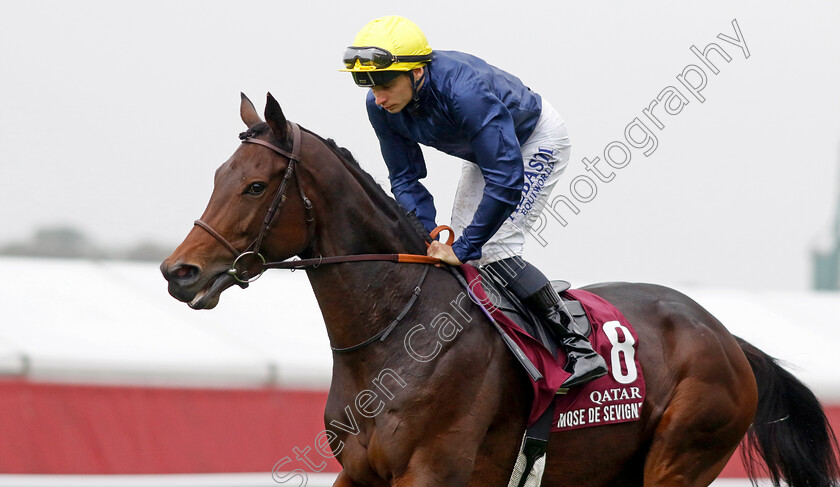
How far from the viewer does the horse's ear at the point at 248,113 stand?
3.20 meters

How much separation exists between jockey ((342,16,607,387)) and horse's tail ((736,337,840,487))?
1.26 metres

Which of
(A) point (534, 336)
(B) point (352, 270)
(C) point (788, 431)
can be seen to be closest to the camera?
(B) point (352, 270)

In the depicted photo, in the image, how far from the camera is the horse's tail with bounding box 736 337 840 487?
168 inches

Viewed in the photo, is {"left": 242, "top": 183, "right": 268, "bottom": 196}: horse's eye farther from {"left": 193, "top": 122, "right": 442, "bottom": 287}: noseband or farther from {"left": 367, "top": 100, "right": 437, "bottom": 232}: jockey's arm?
{"left": 367, "top": 100, "right": 437, "bottom": 232}: jockey's arm

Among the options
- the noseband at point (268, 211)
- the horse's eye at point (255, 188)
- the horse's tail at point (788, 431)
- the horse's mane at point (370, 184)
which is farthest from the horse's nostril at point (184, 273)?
the horse's tail at point (788, 431)

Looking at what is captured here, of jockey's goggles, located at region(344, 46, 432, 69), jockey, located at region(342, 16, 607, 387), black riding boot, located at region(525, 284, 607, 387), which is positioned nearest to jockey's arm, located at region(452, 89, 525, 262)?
jockey, located at region(342, 16, 607, 387)

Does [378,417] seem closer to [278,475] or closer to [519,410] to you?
[519,410]

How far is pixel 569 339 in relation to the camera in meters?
3.42

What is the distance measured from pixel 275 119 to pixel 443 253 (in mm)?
739

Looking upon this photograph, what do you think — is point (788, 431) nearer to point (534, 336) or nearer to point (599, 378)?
point (599, 378)

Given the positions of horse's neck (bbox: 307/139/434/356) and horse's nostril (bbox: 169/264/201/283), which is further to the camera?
horse's neck (bbox: 307/139/434/356)

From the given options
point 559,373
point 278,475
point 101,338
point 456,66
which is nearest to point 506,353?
point 559,373

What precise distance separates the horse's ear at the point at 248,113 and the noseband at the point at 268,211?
13cm

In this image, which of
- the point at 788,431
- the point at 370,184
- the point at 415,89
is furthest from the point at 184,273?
the point at 788,431
